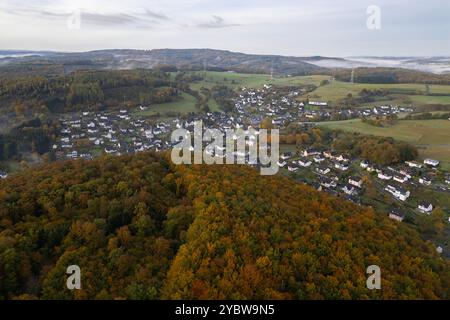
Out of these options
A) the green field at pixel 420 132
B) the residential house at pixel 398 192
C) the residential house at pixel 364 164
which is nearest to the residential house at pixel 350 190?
the residential house at pixel 398 192

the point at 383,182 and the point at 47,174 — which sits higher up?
the point at 47,174

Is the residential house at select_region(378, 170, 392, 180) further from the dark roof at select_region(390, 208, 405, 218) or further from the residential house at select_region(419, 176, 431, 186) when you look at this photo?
the dark roof at select_region(390, 208, 405, 218)

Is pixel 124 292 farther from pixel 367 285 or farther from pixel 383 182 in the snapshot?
pixel 383 182

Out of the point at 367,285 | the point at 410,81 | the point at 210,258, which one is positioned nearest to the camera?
the point at 210,258

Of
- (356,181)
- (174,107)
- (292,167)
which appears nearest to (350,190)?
(356,181)

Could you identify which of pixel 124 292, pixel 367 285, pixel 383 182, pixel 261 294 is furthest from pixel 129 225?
pixel 383 182

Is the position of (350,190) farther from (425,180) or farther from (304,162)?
(304,162)

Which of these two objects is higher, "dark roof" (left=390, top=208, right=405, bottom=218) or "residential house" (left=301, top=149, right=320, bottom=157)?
"residential house" (left=301, top=149, right=320, bottom=157)

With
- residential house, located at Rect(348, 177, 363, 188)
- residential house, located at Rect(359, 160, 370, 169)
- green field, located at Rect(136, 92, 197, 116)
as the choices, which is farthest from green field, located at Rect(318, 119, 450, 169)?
green field, located at Rect(136, 92, 197, 116)
